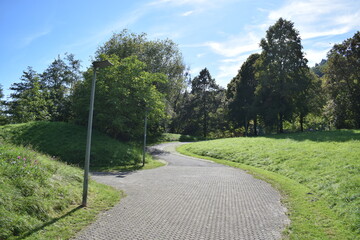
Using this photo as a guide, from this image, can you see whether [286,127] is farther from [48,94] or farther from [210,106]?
[48,94]

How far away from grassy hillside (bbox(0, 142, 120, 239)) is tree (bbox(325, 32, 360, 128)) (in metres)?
31.9

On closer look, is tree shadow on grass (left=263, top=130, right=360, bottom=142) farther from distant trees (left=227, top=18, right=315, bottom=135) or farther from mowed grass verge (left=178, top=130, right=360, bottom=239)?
distant trees (left=227, top=18, right=315, bottom=135)

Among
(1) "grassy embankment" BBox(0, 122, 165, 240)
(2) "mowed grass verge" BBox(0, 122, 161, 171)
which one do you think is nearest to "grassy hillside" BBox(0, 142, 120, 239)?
(1) "grassy embankment" BBox(0, 122, 165, 240)

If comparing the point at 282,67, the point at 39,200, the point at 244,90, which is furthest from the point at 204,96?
the point at 39,200

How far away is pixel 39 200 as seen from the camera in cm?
626

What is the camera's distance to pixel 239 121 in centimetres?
4678

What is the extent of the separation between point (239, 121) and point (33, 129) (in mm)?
35547

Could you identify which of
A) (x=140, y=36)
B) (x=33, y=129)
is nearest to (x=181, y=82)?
(x=140, y=36)

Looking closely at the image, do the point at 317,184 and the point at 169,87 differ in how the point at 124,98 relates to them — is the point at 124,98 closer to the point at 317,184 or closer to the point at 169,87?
the point at 169,87

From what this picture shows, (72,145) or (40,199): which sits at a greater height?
(72,145)

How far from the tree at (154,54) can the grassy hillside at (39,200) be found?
77.0ft

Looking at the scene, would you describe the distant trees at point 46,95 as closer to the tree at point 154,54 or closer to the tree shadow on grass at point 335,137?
the tree at point 154,54

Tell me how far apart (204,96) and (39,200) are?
53.1 meters

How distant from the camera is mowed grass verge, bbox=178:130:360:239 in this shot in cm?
637
